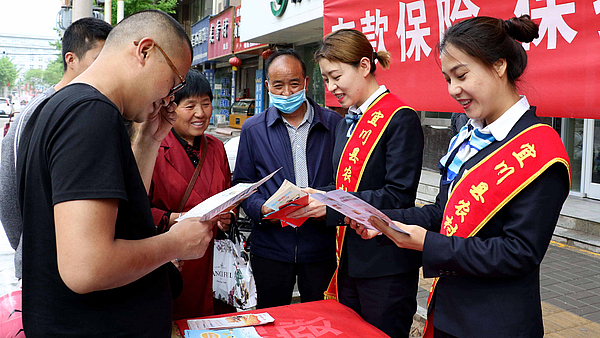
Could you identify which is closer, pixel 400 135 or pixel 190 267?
pixel 400 135

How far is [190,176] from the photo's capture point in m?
2.29

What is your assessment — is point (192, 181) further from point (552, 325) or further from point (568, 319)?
point (568, 319)

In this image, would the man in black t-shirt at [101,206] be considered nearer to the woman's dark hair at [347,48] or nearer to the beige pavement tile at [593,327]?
the woman's dark hair at [347,48]

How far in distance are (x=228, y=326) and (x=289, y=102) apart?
1.32 meters

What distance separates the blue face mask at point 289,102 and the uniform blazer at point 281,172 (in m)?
0.06

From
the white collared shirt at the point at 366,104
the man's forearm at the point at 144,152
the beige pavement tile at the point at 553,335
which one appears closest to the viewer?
the man's forearm at the point at 144,152

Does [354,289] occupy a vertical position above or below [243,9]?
below

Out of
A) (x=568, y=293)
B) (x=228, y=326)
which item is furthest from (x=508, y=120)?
(x=568, y=293)

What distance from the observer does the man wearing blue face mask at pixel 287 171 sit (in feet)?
7.79

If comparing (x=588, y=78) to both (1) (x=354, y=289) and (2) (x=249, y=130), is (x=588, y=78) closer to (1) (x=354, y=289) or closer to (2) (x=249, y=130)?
(1) (x=354, y=289)

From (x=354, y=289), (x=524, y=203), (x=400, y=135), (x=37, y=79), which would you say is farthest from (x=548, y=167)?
(x=37, y=79)

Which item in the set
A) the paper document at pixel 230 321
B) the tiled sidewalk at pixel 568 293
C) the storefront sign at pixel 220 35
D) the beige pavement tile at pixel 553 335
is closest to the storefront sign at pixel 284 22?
the storefront sign at pixel 220 35

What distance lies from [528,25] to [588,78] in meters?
0.80

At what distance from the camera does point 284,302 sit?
2.44 meters
